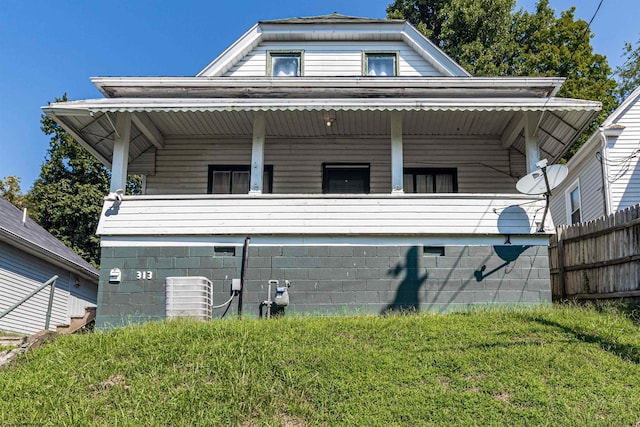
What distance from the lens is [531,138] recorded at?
11.0 m

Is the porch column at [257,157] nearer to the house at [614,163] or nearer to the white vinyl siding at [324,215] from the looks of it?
the white vinyl siding at [324,215]

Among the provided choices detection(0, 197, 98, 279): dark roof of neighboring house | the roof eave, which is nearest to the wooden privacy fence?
the roof eave

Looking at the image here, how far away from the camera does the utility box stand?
368 inches

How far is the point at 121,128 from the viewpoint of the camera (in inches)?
436

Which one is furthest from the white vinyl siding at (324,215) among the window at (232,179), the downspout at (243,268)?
the window at (232,179)

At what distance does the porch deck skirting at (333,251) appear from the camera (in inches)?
395

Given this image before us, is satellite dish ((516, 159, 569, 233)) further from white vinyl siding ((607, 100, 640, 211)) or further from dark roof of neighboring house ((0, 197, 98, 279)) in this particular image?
dark roof of neighboring house ((0, 197, 98, 279))

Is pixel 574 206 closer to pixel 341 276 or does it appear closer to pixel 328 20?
pixel 328 20

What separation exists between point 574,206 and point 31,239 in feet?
49.2

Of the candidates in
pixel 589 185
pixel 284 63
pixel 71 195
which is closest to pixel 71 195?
pixel 71 195

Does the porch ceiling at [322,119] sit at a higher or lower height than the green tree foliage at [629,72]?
lower

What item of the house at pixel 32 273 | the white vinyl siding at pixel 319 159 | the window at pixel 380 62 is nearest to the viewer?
the white vinyl siding at pixel 319 159

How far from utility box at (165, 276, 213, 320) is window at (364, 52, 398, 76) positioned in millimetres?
7502

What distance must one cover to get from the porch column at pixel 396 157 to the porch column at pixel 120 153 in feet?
15.6
